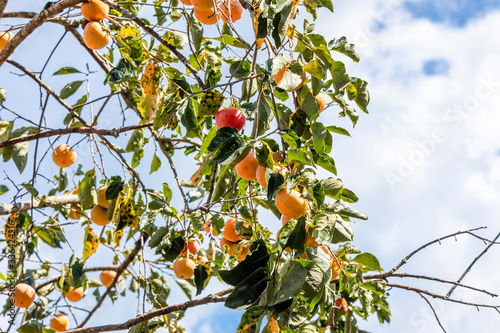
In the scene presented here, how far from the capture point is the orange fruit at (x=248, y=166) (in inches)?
48.5

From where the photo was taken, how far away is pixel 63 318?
112 inches

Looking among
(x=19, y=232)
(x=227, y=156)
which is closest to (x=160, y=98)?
(x=227, y=156)

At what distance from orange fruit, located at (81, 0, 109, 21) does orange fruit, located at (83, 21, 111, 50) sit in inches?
1.2

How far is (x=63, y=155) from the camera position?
2600mm

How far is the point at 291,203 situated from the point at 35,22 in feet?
4.15

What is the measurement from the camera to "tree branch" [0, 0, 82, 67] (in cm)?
179

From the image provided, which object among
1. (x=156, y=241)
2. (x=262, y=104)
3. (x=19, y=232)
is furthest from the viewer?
(x=19, y=232)

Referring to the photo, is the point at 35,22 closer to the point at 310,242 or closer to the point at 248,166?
the point at 248,166

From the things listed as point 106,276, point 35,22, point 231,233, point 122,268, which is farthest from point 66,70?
point 106,276

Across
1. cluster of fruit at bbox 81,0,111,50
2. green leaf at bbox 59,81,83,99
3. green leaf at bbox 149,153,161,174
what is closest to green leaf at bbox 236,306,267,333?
cluster of fruit at bbox 81,0,111,50

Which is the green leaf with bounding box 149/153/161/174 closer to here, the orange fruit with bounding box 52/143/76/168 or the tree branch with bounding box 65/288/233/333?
the orange fruit with bounding box 52/143/76/168

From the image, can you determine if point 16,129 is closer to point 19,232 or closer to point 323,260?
point 19,232

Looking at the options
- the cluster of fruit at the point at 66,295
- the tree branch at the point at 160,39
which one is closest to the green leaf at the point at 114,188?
the tree branch at the point at 160,39

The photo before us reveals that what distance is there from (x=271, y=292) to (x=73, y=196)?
2116 mm
